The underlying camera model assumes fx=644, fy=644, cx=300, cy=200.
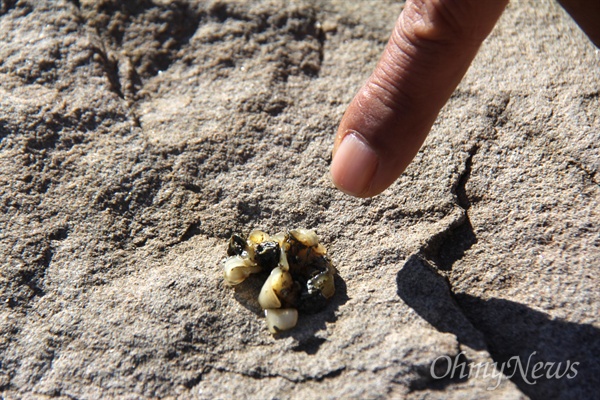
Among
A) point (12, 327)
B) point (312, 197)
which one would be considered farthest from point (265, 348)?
point (12, 327)

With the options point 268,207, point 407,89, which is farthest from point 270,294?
point 407,89

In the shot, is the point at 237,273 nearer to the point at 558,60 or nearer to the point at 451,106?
the point at 451,106

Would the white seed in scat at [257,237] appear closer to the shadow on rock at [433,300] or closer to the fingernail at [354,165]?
the fingernail at [354,165]

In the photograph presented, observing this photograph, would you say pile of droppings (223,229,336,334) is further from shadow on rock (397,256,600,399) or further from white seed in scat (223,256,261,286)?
shadow on rock (397,256,600,399)

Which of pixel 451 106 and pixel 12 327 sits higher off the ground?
pixel 451 106

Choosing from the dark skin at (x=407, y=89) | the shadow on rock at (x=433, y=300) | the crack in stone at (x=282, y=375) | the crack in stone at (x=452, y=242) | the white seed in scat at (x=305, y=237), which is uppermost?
the dark skin at (x=407, y=89)

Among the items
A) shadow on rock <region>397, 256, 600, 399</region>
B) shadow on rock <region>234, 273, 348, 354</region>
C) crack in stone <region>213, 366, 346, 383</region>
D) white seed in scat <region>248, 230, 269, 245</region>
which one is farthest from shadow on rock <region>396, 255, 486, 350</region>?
white seed in scat <region>248, 230, 269, 245</region>

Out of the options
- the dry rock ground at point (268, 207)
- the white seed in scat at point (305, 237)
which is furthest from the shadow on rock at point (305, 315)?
the white seed in scat at point (305, 237)
